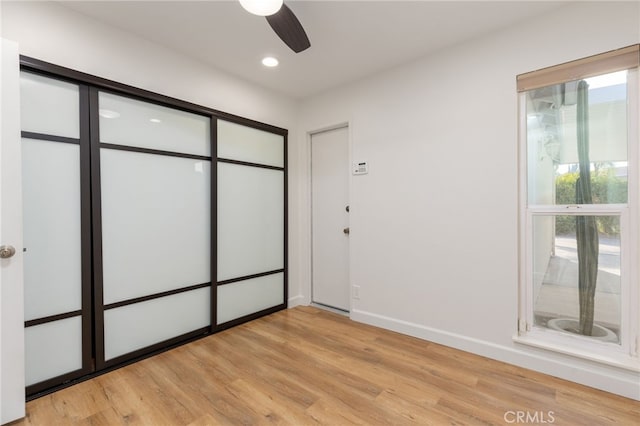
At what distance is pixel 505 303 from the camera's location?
2.28 meters

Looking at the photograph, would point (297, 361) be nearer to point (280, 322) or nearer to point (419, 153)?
point (280, 322)

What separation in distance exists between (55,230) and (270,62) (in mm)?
2122

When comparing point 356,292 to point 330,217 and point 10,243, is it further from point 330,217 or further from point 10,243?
point 10,243

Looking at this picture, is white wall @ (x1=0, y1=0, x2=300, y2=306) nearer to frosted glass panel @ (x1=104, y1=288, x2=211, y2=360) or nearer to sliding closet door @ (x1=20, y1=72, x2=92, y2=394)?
sliding closet door @ (x1=20, y1=72, x2=92, y2=394)

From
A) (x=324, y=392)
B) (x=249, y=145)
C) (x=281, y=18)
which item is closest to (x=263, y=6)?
(x=281, y=18)

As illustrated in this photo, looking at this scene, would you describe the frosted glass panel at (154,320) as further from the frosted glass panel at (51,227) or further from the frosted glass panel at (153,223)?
the frosted glass panel at (51,227)

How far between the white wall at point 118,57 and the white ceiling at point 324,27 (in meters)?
0.08

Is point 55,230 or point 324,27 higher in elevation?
point 324,27

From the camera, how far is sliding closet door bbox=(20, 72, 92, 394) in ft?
6.09

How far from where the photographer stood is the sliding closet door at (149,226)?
216 cm

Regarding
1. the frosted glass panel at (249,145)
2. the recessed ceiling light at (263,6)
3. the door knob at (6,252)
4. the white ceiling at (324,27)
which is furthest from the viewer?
the frosted glass panel at (249,145)

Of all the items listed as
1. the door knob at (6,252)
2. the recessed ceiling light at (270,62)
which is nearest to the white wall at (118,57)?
the recessed ceiling light at (270,62)

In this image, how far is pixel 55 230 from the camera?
1.95 m

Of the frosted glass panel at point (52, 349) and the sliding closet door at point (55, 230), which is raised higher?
the sliding closet door at point (55, 230)
